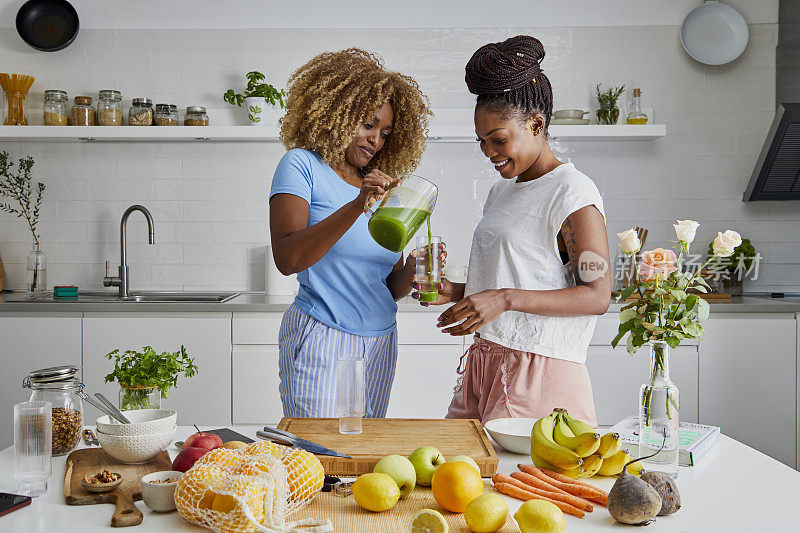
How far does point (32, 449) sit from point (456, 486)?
74 cm

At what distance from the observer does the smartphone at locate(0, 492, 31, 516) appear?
115 centimetres

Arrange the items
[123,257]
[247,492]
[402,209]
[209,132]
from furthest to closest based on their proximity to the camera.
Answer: [123,257], [209,132], [402,209], [247,492]

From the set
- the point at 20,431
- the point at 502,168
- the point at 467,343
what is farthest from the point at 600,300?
the point at 467,343

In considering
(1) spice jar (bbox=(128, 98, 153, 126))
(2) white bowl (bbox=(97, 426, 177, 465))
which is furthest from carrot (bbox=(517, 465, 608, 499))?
(1) spice jar (bbox=(128, 98, 153, 126))

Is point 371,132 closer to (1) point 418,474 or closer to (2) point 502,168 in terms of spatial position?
(2) point 502,168

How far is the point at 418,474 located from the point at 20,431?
0.70 metres

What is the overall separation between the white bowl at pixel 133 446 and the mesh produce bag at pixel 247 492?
0.27 metres

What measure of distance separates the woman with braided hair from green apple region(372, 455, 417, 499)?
498 millimetres

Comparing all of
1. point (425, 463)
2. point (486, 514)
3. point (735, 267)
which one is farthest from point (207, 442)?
point (735, 267)

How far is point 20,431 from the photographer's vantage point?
1.25 meters

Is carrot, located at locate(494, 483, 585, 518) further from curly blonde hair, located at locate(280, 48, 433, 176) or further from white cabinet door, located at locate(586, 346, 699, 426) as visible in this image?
white cabinet door, located at locate(586, 346, 699, 426)

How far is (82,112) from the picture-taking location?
3.75m

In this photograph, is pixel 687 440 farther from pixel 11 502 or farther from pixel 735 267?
pixel 735 267

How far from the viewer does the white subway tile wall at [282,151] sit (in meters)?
3.94
